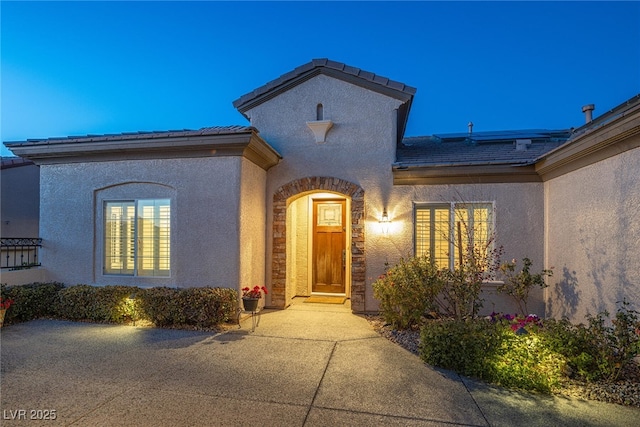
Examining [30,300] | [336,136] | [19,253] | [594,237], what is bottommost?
[30,300]

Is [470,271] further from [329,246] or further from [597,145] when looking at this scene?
[329,246]

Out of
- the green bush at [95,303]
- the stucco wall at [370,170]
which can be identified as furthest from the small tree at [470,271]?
the green bush at [95,303]

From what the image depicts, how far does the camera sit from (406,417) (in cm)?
349

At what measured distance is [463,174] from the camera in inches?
301

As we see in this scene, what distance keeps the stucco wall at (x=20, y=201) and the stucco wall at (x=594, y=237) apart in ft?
54.6

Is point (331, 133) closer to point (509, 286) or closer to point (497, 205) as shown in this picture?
point (497, 205)

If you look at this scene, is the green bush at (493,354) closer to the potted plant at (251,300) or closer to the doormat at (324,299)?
the potted plant at (251,300)

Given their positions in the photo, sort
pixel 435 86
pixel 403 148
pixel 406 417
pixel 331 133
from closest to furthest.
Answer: pixel 406 417
pixel 331 133
pixel 403 148
pixel 435 86

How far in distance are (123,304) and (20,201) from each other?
8.31 m

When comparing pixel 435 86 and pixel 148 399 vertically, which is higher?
pixel 435 86

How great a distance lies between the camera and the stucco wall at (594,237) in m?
4.78

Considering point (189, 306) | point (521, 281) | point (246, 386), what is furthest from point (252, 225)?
point (521, 281)

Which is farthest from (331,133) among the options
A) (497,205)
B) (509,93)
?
(509,93)

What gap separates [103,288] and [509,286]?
9.19 meters
